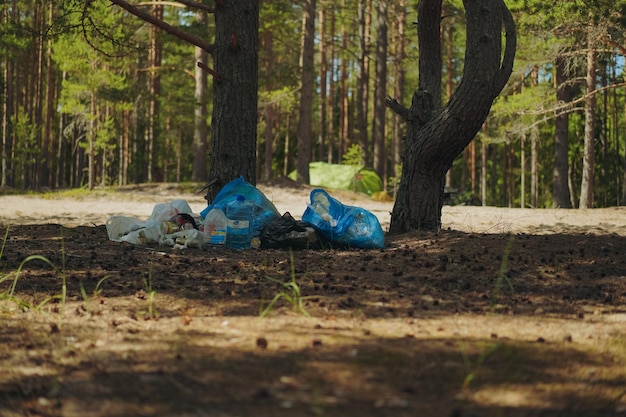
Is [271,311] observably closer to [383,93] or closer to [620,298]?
[620,298]

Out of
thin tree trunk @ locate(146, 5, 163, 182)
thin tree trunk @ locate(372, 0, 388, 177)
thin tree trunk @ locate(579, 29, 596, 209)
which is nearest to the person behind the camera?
thin tree trunk @ locate(579, 29, 596, 209)

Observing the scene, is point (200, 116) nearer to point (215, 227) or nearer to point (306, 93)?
point (306, 93)

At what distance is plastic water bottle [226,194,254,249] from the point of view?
737 cm

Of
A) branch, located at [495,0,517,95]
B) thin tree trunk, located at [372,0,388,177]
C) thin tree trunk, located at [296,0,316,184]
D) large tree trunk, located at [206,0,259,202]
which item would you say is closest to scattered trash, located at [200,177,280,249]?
large tree trunk, located at [206,0,259,202]

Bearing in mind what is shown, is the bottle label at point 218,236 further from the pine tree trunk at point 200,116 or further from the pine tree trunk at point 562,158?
the pine tree trunk at point 562,158

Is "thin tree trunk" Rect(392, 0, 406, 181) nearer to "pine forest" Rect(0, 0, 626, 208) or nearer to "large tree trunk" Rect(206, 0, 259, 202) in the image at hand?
"pine forest" Rect(0, 0, 626, 208)

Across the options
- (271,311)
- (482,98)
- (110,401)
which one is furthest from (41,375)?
(482,98)

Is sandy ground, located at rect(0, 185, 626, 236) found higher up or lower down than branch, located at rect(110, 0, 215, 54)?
lower down

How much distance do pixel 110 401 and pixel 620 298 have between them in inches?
145

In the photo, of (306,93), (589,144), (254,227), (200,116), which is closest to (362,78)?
(306,93)

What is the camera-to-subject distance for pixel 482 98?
22.8 ft

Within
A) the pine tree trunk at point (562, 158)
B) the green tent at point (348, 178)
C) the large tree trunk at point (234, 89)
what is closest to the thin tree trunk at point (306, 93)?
the green tent at point (348, 178)

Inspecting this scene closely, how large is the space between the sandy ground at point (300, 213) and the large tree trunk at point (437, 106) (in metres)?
1.64

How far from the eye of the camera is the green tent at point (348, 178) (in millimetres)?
23516
